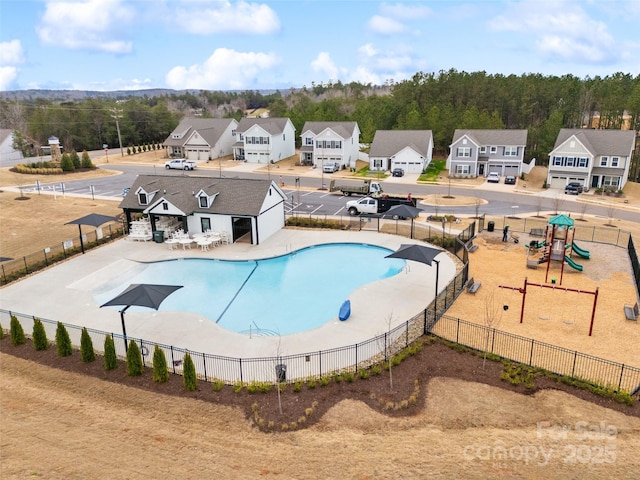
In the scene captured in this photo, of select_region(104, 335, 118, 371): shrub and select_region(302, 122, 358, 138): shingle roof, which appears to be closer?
select_region(104, 335, 118, 371): shrub

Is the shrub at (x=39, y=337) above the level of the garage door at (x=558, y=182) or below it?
below

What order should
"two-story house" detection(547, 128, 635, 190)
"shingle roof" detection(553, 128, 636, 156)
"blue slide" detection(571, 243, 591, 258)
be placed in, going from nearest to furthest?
"blue slide" detection(571, 243, 591, 258) < "two-story house" detection(547, 128, 635, 190) < "shingle roof" detection(553, 128, 636, 156)

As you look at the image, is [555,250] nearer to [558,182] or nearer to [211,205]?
[211,205]

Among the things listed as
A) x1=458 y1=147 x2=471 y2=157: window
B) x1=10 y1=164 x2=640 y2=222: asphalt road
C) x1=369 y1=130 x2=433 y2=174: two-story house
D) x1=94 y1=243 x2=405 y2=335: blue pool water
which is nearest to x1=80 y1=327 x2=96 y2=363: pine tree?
x1=94 y1=243 x2=405 y2=335: blue pool water

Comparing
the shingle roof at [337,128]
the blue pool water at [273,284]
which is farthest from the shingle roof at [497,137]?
the blue pool water at [273,284]

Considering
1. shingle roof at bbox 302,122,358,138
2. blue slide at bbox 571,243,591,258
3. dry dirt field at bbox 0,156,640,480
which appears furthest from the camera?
shingle roof at bbox 302,122,358,138

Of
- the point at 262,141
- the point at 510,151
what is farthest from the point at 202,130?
the point at 510,151

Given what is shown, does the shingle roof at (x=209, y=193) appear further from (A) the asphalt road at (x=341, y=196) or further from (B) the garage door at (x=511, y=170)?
(B) the garage door at (x=511, y=170)

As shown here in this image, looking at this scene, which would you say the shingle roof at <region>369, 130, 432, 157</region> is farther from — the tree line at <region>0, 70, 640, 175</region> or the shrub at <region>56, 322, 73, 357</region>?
the shrub at <region>56, 322, 73, 357</region>

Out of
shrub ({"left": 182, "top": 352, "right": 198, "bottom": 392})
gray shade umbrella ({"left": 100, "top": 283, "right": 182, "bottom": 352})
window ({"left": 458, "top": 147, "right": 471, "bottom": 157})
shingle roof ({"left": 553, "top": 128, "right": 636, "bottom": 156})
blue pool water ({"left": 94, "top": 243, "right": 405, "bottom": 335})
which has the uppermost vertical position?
shingle roof ({"left": 553, "top": 128, "right": 636, "bottom": 156})

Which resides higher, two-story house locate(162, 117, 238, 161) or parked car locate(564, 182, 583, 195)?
two-story house locate(162, 117, 238, 161)
